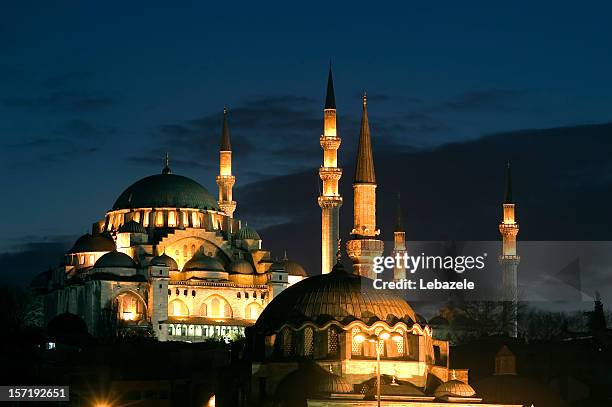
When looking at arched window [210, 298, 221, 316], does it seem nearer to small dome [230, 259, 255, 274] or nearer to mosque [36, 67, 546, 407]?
mosque [36, 67, 546, 407]

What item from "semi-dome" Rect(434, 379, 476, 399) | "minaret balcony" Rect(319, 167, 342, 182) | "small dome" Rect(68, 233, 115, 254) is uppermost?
"minaret balcony" Rect(319, 167, 342, 182)

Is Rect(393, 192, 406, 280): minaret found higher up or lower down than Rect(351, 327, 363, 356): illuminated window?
higher up

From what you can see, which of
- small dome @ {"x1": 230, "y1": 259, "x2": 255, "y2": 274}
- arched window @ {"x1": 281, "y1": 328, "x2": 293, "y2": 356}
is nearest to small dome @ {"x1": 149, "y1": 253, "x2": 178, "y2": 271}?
small dome @ {"x1": 230, "y1": 259, "x2": 255, "y2": 274}

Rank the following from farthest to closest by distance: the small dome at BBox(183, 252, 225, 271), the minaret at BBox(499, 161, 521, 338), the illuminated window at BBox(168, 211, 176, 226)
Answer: the illuminated window at BBox(168, 211, 176, 226), the small dome at BBox(183, 252, 225, 271), the minaret at BBox(499, 161, 521, 338)

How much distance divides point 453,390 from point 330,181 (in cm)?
4137

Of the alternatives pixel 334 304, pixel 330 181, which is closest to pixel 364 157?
pixel 330 181

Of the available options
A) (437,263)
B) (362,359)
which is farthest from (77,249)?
(362,359)

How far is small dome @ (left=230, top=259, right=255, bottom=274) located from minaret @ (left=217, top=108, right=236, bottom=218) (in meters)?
5.68

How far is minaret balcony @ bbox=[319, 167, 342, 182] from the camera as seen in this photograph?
99500 mm

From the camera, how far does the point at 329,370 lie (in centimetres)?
6078

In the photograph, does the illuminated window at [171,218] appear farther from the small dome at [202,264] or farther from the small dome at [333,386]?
the small dome at [333,386]

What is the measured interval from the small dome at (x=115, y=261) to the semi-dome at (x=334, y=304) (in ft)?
145

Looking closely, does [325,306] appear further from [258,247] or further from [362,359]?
[258,247]

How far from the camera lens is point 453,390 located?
5888cm
